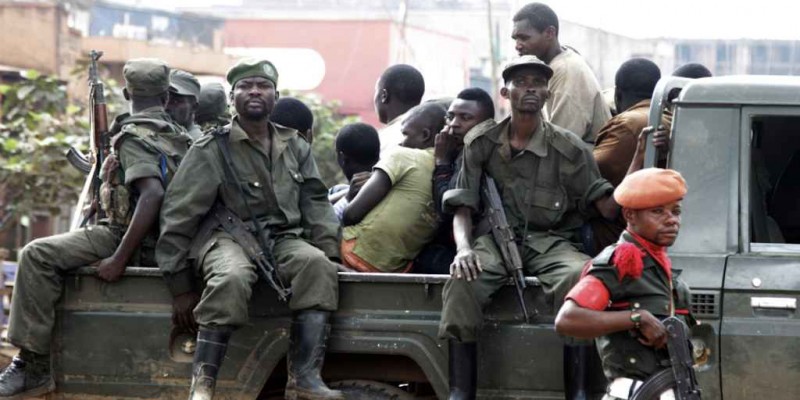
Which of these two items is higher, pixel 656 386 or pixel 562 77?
pixel 562 77

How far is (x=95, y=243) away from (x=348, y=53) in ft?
87.4

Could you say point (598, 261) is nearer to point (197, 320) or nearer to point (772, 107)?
point (772, 107)

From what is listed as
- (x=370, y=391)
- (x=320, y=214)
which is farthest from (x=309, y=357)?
(x=320, y=214)

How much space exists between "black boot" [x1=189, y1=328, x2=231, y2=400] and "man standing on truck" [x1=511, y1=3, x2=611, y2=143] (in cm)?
215

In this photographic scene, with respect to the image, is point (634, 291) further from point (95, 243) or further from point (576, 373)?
point (95, 243)

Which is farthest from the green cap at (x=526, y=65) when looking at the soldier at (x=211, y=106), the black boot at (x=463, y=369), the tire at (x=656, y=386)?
the soldier at (x=211, y=106)

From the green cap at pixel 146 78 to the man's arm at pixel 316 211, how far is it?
30.6 inches

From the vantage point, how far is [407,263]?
6.18m

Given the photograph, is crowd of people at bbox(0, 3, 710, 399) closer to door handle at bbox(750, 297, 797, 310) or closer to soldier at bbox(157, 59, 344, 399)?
soldier at bbox(157, 59, 344, 399)

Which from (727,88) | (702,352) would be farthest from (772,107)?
(702,352)

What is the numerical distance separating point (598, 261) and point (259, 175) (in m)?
1.95

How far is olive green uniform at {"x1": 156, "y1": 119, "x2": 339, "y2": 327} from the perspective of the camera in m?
5.63

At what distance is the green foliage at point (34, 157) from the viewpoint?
13453mm

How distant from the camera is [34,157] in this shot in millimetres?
13500
